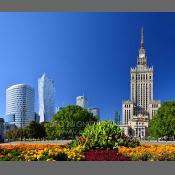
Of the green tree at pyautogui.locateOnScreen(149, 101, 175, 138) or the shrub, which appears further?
the green tree at pyautogui.locateOnScreen(149, 101, 175, 138)

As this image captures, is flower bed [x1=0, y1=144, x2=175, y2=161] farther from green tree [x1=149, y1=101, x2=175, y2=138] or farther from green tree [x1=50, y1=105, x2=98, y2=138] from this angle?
green tree [x1=149, y1=101, x2=175, y2=138]

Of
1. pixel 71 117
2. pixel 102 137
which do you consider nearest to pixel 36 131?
pixel 71 117

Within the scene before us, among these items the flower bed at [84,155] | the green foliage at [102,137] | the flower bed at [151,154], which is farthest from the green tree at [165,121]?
the flower bed at [84,155]

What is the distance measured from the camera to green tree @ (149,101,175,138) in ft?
162

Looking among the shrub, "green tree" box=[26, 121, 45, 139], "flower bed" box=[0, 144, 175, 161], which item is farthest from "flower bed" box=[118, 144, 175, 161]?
"green tree" box=[26, 121, 45, 139]

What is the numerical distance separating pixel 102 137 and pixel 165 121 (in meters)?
30.2

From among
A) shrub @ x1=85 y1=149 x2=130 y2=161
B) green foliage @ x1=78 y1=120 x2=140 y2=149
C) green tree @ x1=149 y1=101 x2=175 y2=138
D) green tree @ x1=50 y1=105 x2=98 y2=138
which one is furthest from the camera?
green tree @ x1=149 y1=101 x2=175 y2=138

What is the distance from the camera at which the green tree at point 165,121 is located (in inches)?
1944

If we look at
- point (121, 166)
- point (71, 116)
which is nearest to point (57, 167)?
point (121, 166)

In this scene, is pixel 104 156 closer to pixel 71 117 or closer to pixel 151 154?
pixel 151 154

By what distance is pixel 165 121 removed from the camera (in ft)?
167

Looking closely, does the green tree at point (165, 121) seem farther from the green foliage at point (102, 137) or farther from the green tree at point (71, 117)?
the green foliage at point (102, 137)

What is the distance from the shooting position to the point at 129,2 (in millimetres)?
Answer: 19391

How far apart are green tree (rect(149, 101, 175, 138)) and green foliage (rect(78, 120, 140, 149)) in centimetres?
2686
